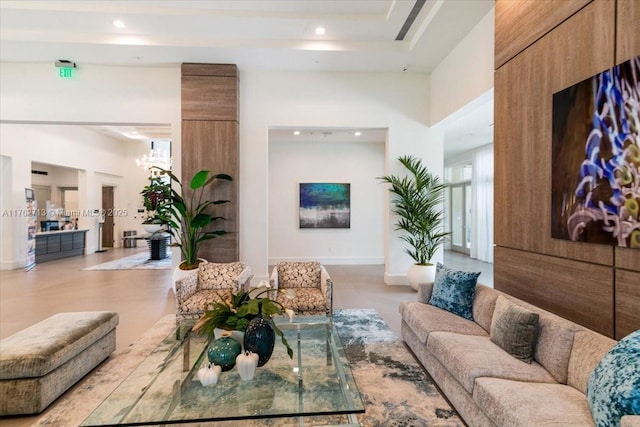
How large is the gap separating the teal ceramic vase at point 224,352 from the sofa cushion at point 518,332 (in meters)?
1.92

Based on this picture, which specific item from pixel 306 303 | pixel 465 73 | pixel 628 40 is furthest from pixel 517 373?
pixel 465 73

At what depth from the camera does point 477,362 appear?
204cm

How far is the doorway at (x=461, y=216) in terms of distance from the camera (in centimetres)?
973

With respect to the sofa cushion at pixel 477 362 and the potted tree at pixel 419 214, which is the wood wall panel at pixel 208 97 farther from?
the sofa cushion at pixel 477 362

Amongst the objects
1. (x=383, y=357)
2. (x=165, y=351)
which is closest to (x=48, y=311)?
(x=165, y=351)

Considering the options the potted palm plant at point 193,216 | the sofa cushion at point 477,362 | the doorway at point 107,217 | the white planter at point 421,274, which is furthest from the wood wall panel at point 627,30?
the doorway at point 107,217

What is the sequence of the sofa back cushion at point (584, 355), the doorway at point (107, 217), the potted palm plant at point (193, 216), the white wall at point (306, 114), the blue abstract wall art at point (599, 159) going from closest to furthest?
the sofa back cushion at point (584, 355) < the blue abstract wall art at point (599, 159) < the potted palm plant at point (193, 216) < the white wall at point (306, 114) < the doorway at point (107, 217)

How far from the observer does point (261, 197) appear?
571cm

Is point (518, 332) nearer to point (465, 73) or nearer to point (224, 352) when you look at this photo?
point (224, 352)

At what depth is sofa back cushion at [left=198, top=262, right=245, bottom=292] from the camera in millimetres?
3920

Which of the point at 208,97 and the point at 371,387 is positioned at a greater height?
the point at 208,97

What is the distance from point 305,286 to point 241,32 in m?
3.95

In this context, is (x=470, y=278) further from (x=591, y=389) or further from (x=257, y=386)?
(x=257, y=386)

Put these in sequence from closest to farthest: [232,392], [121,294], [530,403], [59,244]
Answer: [530,403]
[232,392]
[121,294]
[59,244]
